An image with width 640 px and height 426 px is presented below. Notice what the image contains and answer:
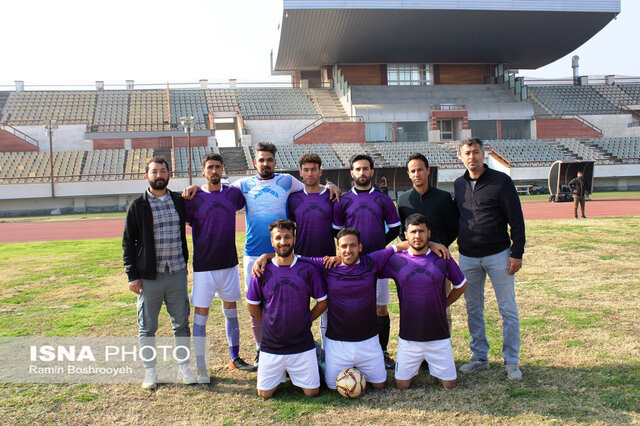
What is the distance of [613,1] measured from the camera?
40.5 metres

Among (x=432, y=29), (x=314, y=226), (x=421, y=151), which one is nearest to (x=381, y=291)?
(x=314, y=226)

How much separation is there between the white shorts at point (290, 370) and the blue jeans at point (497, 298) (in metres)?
1.79

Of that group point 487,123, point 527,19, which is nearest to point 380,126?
point 487,123

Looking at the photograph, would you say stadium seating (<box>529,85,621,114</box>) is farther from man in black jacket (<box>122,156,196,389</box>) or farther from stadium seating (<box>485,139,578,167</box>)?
man in black jacket (<box>122,156,196,389</box>)

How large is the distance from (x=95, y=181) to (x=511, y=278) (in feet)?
118

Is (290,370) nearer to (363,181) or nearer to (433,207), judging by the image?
(363,181)

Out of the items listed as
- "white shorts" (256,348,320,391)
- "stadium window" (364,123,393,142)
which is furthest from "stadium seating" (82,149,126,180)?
"white shorts" (256,348,320,391)

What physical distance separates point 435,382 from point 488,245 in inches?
58.7

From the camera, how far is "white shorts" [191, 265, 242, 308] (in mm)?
5367

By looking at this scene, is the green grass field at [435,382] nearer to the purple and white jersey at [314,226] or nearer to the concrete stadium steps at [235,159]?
the purple and white jersey at [314,226]

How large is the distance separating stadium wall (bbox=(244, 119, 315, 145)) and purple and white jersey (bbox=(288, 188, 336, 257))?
128 ft

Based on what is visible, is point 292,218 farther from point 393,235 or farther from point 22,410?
point 22,410

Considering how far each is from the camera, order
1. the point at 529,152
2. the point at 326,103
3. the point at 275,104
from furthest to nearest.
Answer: the point at 326,103 < the point at 275,104 < the point at 529,152

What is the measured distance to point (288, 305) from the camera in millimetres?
4719
